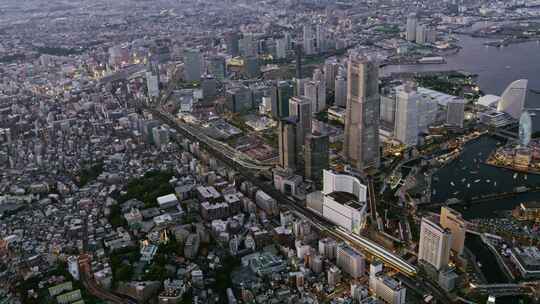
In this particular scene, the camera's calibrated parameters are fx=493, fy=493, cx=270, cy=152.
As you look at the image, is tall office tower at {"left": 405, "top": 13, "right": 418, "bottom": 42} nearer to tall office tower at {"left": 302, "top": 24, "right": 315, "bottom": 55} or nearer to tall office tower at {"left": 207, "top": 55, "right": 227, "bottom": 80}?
tall office tower at {"left": 302, "top": 24, "right": 315, "bottom": 55}

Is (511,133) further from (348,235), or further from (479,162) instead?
(348,235)

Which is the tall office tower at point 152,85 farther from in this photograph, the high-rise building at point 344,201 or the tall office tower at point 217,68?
the high-rise building at point 344,201

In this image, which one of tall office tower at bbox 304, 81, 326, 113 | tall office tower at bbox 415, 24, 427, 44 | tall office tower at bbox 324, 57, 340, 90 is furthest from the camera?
tall office tower at bbox 415, 24, 427, 44

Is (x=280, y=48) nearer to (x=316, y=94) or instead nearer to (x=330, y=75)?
(x=330, y=75)

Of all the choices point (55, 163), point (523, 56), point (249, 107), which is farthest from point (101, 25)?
point (523, 56)

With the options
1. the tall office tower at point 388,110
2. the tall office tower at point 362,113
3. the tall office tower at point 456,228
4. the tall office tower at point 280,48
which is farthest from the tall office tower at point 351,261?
the tall office tower at point 280,48

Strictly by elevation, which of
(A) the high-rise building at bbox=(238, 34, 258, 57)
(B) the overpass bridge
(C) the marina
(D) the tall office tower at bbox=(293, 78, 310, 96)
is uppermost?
(A) the high-rise building at bbox=(238, 34, 258, 57)

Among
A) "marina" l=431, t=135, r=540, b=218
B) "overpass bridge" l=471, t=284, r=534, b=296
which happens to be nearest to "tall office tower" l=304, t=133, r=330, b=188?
"marina" l=431, t=135, r=540, b=218
